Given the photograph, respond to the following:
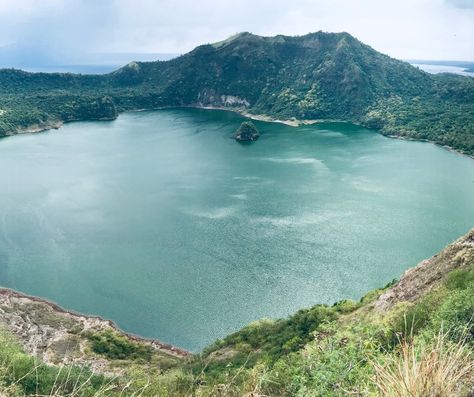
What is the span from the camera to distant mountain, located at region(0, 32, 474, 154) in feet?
426

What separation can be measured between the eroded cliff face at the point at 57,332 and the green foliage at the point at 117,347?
0.46 metres

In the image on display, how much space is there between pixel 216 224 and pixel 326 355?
49539mm

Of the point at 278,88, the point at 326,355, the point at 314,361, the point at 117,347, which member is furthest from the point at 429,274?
the point at 278,88

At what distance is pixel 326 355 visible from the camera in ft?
32.6

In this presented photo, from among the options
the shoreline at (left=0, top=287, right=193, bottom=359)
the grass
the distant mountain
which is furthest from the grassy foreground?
the distant mountain

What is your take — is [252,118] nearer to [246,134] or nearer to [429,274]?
[246,134]

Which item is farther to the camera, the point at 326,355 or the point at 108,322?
the point at 108,322

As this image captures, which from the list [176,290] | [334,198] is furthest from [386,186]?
[176,290]

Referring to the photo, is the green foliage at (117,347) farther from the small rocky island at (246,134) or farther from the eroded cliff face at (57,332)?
the small rocky island at (246,134)

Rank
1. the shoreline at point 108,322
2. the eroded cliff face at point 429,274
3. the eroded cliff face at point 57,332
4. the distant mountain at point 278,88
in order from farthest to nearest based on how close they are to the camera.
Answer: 1. the distant mountain at point 278,88
2. the shoreline at point 108,322
3. the eroded cliff face at point 57,332
4. the eroded cliff face at point 429,274

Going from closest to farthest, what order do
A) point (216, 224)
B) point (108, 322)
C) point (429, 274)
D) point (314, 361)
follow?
point (314, 361)
point (429, 274)
point (108, 322)
point (216, 224)

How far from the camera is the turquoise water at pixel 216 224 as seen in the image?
42375 millimetres

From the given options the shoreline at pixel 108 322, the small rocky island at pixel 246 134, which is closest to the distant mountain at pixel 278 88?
the small rocky island at pixel 246 134

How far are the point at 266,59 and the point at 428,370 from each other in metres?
180
